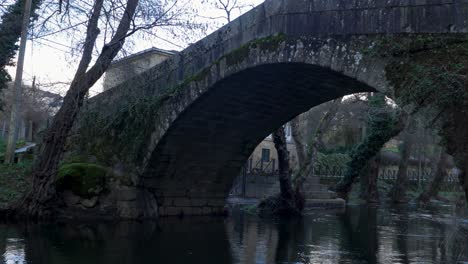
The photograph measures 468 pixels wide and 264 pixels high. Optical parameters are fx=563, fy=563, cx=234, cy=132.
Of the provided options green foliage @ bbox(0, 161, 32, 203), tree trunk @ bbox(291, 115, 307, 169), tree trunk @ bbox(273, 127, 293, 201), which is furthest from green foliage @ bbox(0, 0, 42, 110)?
tree trunk @ bbox(291, 115, 307, 169)

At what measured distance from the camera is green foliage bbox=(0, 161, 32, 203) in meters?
11.8

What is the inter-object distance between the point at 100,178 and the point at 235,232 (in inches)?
129

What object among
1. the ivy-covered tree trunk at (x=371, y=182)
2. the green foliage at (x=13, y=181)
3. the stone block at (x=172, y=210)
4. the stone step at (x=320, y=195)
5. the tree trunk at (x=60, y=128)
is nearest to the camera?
the tree trunk at (x=60, y=128)

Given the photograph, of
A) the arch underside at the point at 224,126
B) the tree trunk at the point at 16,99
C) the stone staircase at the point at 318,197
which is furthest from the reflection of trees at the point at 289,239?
the tree trunk at the point at 16,99

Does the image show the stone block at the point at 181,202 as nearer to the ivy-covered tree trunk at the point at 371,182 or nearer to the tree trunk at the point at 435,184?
the tree trunk at the point at 435,184

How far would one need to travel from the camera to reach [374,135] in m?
20.5

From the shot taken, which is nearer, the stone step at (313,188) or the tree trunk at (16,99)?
the tree trunk at (16,99)

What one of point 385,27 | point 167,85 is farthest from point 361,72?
point 167,85

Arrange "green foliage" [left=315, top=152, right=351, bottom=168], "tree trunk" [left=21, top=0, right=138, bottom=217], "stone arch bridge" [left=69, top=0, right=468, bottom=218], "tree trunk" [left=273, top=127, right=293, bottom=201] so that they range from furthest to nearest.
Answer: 1. "green foliage" [left=315, top=152, right=351, bottom=168]
2. "tree trunk" [left=273, top=127, right=293, bottom=201]
3. "tree trunk" [left=21, top=0, right=138, bottom=217]
4. "stone arch bridge" [left=69, top=0, right=468, bottom=218]

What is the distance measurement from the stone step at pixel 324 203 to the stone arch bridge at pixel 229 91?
18.6 ft

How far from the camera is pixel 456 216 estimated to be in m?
6.78

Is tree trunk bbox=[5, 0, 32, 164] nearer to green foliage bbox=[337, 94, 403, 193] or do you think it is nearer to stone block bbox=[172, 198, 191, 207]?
stone block bbox=[172, 198, 191, 207]

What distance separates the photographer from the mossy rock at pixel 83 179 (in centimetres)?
1228

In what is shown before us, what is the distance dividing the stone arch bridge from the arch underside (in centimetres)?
3
